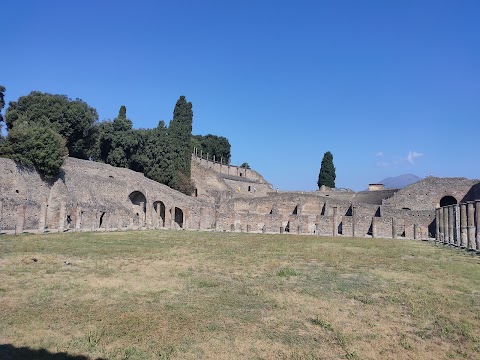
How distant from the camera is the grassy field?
16.0 ft

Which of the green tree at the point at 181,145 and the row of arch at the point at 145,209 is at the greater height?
the green tree at the point at 181,145

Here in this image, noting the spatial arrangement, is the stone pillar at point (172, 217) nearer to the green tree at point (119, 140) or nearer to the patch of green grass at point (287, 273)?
the green tree at point (119, 140)

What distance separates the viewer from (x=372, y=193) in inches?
1740

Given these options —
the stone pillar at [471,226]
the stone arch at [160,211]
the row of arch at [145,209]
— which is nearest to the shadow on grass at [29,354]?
the stone pillar at [471,226]

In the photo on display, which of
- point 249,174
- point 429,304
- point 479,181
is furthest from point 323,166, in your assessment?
point 429,304

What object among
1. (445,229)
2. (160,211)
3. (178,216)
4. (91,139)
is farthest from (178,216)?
(445,229)

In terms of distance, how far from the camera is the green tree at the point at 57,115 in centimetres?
3309

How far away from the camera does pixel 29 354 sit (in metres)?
4.47

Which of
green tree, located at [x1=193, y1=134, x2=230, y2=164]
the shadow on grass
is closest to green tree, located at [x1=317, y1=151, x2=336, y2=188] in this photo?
green tree, located at [x1=193, y1=134, x2=230, y2=164]

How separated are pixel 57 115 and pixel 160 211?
38.7 feet

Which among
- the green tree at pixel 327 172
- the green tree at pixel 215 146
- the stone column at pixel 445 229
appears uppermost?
the green tree at pixel 215 146

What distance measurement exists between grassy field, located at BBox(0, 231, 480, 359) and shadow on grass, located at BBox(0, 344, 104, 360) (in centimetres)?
3

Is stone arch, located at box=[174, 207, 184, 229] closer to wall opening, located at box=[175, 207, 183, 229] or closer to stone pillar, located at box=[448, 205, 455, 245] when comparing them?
wall opening, located at box=[175, 207, 183, 229]

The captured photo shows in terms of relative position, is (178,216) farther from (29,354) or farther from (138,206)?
(29,354)
